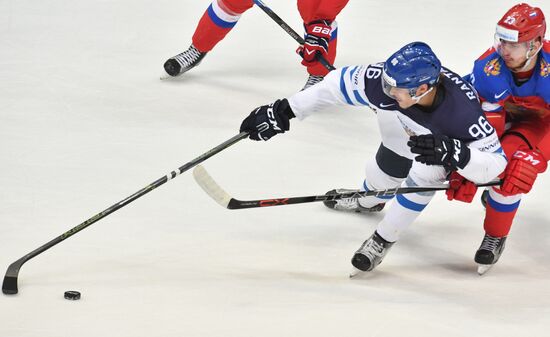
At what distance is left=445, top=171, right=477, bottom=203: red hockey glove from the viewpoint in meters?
3.55

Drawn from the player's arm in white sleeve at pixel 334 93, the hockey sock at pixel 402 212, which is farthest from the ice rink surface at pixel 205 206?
the player's arm in white sleeve at pixel 334 93

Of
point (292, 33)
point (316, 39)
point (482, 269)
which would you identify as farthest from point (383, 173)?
point (292, 33)

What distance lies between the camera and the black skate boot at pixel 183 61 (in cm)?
527

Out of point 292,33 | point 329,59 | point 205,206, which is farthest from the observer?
point 329,59

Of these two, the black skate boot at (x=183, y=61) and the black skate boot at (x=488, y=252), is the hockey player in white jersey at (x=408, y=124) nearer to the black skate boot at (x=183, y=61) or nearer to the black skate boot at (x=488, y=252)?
the black skate boot at (x=488, y=252)

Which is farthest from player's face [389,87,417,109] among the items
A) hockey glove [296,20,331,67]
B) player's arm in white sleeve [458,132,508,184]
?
hockey glove [296,20,331,67]

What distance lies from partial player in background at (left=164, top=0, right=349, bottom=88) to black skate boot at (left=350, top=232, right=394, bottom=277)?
4.67 ft

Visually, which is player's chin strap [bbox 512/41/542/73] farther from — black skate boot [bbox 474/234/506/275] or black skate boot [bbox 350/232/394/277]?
black skate boot [bbox 350/232/394/277]

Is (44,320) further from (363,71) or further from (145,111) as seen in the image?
(145,111)

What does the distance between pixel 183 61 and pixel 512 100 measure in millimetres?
2025

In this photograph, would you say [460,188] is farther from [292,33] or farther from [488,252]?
[292,33]

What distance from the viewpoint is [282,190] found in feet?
14.0

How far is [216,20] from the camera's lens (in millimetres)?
5250

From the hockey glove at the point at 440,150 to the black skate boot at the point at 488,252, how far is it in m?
0.55
